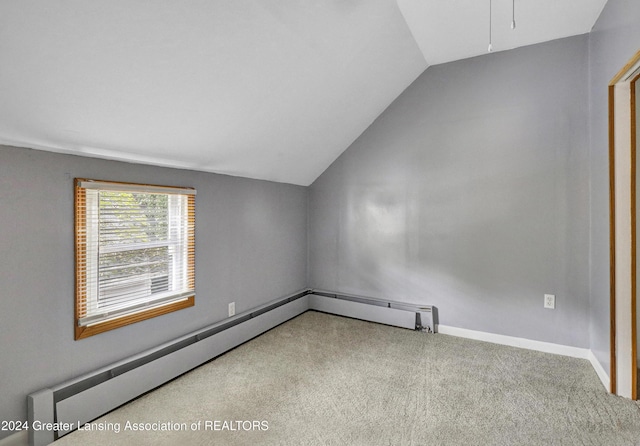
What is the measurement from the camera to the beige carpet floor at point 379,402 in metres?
1.83

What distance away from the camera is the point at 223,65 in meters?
1.94

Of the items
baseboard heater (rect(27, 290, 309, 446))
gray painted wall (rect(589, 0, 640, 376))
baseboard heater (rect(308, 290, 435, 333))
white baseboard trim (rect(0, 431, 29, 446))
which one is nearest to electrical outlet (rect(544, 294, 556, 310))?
gray painted wall (rect(589, 0, 640, 376))

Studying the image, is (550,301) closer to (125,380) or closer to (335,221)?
(335,221)

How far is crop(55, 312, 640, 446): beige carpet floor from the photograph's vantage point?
6.02 feet

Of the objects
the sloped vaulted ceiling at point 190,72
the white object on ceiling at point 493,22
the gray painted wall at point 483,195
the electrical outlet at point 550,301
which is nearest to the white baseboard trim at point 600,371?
the gray painted wall at point 483,195

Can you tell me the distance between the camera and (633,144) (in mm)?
2084

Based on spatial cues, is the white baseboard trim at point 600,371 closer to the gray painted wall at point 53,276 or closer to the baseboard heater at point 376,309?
the baseboard heater at point 376,309

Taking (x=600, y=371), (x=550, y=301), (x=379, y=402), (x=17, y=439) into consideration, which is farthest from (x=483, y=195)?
(x=17, y=439)

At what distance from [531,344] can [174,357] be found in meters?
3.00

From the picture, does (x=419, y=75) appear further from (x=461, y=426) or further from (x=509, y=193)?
(x=461, y=426)

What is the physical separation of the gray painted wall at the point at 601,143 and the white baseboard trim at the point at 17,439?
3.57 m

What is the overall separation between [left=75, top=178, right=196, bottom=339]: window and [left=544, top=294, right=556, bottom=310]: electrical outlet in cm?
302

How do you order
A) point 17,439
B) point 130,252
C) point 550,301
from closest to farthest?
point 17,439, point 130,252, point 550,301

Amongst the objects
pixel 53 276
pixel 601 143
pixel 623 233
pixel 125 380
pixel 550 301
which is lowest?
pixel 125 380
